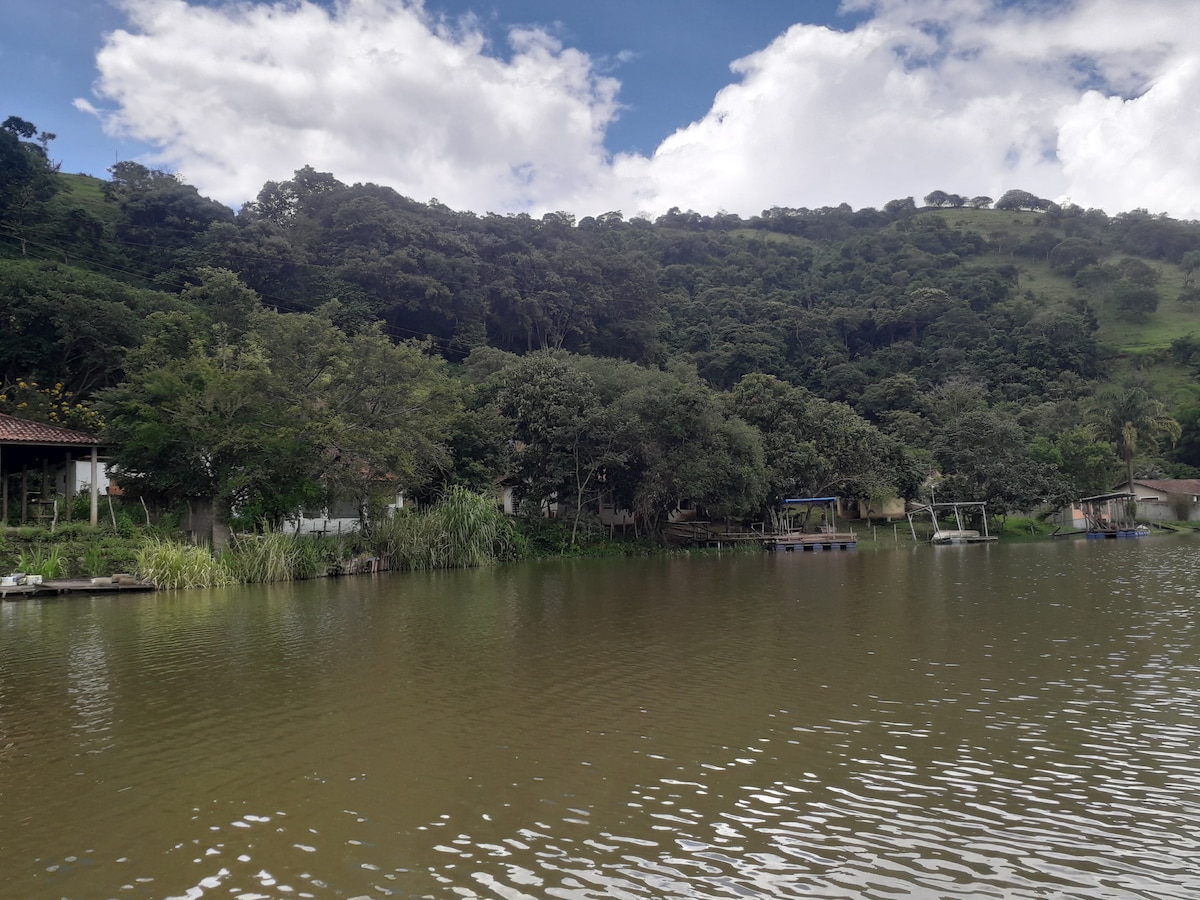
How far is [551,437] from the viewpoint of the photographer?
37.6m

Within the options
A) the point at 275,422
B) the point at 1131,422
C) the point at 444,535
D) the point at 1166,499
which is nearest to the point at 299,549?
the point at 275,422

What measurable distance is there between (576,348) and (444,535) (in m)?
43.7

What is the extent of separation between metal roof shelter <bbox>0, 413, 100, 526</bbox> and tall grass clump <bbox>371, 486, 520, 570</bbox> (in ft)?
31.1

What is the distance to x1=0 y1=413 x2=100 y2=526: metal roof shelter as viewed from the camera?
84.6ft

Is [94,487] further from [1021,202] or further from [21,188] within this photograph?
[1021,202]

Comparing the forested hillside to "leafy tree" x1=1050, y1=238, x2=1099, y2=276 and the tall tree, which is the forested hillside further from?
"leafy tree" x1=1050, y1=238, x2=1099, y2=276

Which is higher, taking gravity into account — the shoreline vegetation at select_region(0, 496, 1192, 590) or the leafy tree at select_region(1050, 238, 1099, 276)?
the leafy tree at select_region(1050, 238, 1099, 276)

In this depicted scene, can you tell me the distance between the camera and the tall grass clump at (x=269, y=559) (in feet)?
82.7

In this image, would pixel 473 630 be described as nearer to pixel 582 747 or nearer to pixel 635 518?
pixel 582 747

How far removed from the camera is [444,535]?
100.0 feet

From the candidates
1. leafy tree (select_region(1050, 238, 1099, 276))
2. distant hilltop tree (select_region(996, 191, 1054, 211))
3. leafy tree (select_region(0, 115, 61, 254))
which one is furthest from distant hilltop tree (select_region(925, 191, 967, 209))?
leafy tree (select_region(0, 115, 61, 254))

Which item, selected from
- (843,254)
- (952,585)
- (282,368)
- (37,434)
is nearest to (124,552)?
(37,434)

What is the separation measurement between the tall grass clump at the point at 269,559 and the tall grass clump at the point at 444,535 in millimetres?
3243

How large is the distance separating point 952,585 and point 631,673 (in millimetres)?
14029
